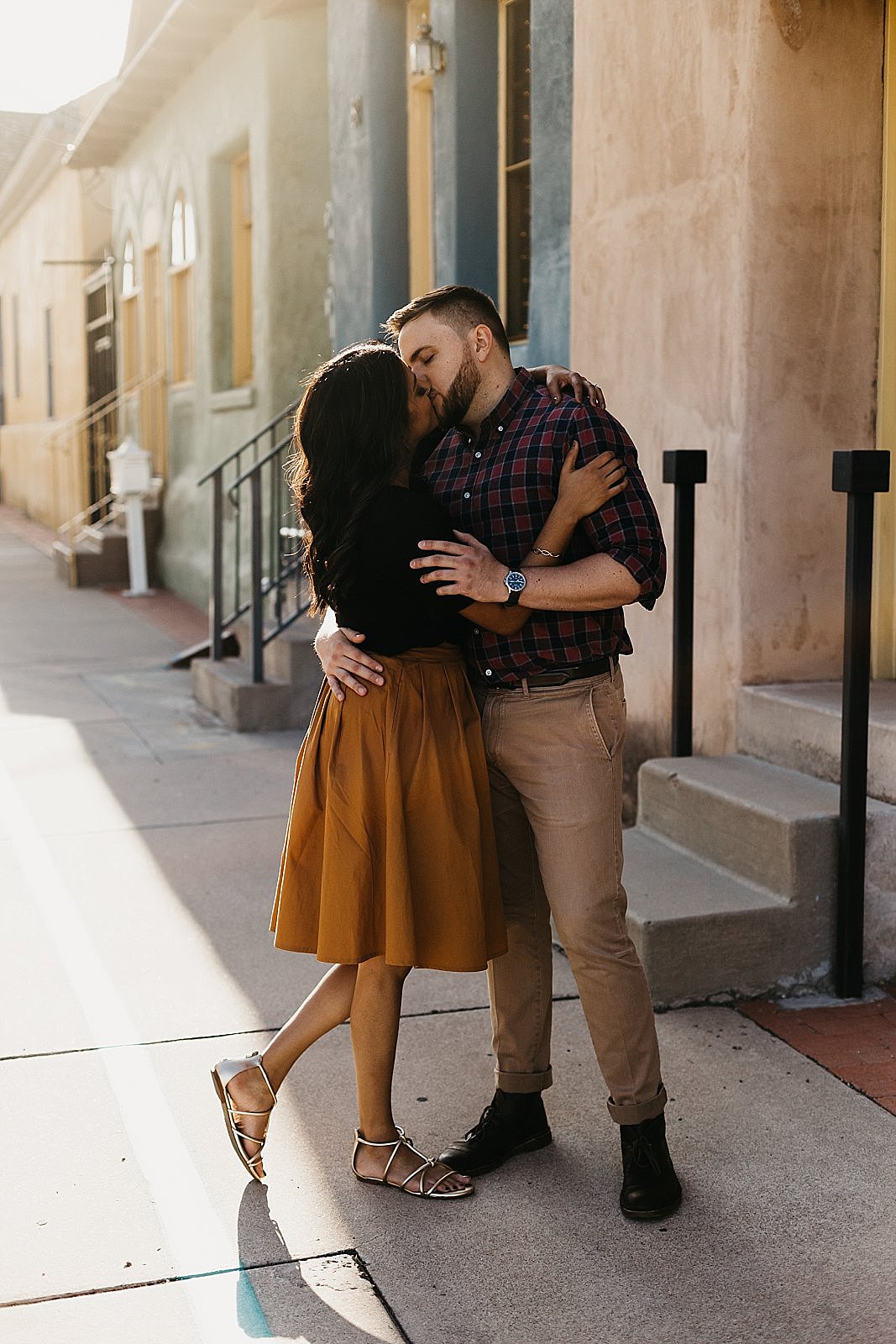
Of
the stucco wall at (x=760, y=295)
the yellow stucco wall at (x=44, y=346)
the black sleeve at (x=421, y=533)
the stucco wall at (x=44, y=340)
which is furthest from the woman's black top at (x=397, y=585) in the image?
the yellow stucco wall at (x=44, y=346)

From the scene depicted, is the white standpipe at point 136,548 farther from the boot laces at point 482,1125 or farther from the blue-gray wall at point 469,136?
the boot laces at point 482,1125

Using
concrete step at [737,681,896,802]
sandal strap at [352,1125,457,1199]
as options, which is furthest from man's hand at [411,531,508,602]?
concrete step at [737,681,896,802]

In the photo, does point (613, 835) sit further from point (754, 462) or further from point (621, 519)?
point (754, 462)

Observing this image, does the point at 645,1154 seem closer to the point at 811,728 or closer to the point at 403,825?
the point at 403,825

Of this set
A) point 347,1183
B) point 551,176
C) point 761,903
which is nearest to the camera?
point 347,1183

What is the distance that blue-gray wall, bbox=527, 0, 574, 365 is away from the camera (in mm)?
6527

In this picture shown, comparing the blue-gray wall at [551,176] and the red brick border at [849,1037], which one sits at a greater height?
the blue-gray wall at [551,176]

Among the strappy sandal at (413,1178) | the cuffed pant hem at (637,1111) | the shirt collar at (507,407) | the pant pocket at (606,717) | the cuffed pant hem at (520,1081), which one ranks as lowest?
the strappy sandal at (413,1178)

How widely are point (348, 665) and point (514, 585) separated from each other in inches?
15.5

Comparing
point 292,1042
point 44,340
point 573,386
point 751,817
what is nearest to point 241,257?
point 751,817

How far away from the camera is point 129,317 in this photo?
17.8m

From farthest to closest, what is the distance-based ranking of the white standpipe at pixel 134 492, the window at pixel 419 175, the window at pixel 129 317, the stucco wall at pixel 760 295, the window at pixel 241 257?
1. the window at pixel 129 317
2. the white standpipe at pixel 134 492
3. the window at pixel 241 257
4. the window at pixel 419 175
5. the stucco wall at pixel 760 295

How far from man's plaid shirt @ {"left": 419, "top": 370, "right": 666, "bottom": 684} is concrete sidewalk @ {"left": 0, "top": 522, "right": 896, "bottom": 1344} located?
1.17 m

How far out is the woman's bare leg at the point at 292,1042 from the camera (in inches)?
129
